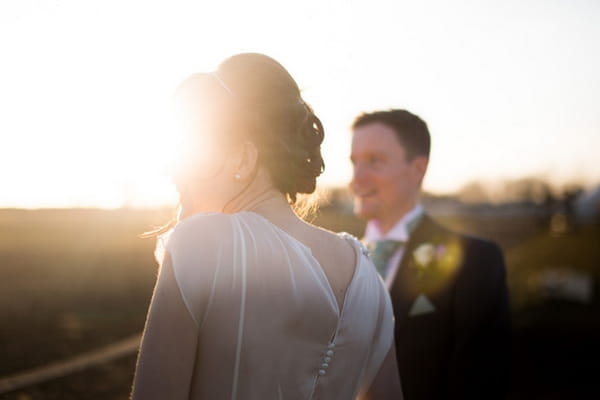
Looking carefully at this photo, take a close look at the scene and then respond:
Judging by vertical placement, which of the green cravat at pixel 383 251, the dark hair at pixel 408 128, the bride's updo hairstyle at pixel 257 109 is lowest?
the green cravat at pixel 383 251

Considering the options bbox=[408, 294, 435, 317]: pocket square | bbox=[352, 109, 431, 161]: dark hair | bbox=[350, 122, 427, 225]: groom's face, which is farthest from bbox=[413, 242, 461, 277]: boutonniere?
bbox=[352, 109, 431, 161]: dark hair

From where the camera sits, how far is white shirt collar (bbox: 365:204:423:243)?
3.94 m

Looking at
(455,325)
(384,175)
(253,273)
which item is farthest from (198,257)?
(384,175)

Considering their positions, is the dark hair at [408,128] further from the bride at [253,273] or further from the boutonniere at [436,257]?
the bride at [253,273]

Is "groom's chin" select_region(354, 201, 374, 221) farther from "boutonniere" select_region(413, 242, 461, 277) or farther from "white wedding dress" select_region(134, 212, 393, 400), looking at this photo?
"white wedding dress" select_region(134, 212, 393, 400)

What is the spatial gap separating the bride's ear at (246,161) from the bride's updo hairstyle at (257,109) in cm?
2

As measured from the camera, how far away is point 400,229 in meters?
3.99

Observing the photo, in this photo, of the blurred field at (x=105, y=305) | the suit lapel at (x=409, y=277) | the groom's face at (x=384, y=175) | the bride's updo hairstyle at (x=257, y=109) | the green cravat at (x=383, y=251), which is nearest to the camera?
the bride's updo hairstyle at (x=257, y=109)

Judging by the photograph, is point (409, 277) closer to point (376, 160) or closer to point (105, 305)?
point (376, 160)

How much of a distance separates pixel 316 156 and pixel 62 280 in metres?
19.9

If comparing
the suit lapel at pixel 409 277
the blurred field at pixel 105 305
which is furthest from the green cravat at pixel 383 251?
the blurred field at pixel 105 305

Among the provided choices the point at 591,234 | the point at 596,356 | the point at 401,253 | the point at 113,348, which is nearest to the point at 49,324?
the point at 113,348

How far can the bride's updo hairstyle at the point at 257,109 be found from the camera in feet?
5.27

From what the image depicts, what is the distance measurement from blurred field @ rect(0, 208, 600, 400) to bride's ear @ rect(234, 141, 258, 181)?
620 mm
